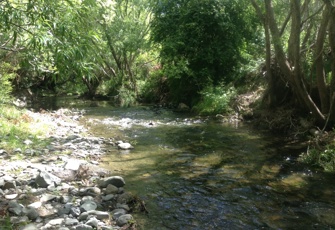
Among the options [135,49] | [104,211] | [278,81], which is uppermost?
[135,49]

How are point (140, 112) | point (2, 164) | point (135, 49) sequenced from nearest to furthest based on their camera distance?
point (2, 164), point (140, 112), point (135, 49)

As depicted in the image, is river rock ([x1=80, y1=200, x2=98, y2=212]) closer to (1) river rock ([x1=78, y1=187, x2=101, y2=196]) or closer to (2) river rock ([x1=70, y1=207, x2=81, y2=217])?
(2) river rock ([x1=70, y1=207, x2=81, y2=217])

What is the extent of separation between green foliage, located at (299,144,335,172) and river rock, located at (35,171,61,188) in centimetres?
608

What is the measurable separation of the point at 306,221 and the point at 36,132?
8.78 meters

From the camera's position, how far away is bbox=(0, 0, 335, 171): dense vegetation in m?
5.19

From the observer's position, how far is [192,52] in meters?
19.7

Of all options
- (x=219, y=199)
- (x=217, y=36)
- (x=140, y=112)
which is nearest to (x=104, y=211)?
(x=219, y=199)

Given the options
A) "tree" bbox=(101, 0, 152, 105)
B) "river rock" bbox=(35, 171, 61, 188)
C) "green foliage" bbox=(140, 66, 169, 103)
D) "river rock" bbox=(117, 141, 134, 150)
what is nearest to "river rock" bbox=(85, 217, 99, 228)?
"river rock" bbox=(35, 171, 61, 188)

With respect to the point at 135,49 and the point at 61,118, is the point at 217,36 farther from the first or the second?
the point at 61,118

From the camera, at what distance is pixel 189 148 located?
10328mm

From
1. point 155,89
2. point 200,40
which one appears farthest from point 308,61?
point 155,89

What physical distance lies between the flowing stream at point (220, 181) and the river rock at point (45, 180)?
1.47 metres

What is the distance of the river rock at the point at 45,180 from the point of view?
21.0 ft

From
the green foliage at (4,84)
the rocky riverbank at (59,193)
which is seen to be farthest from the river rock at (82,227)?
the green foliage at (4,84)
